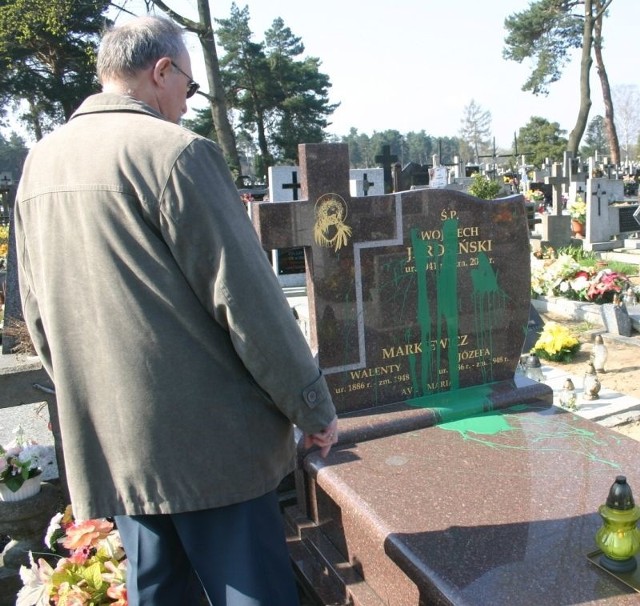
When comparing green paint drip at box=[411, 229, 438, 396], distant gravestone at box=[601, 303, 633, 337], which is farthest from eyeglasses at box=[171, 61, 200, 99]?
distant gravestone at box=[601, 303, 633, 337]

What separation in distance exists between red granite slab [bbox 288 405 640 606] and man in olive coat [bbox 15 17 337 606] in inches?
28.5

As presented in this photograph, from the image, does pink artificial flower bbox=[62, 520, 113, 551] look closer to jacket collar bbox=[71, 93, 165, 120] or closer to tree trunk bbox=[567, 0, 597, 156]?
jacket collar bbox=[71, 93, 165, 120]

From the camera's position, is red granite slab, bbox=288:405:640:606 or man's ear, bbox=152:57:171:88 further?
red granite slab, bbox=288:405:640:606

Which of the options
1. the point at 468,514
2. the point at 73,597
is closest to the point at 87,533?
the point at 73,597

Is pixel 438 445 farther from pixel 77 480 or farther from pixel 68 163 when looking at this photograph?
pixel 68 163

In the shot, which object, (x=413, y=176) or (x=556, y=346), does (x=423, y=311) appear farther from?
(x=413, y=176)

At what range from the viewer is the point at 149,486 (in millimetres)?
1438

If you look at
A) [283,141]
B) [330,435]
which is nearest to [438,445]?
[330,435]

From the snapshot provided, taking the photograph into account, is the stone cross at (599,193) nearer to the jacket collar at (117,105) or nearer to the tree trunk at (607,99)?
the jacket collar at (117,105)

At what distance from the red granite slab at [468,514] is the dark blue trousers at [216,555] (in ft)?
1.93

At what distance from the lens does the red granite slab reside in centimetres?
190

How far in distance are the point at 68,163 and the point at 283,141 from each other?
1361 inches

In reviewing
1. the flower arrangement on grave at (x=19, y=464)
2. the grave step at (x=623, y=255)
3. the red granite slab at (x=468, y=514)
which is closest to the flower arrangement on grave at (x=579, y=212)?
the grave step at (x=623, y=255)

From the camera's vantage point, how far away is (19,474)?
2838mm
